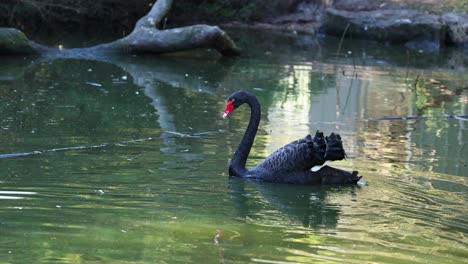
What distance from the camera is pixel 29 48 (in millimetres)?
14156

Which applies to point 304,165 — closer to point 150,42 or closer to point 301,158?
point 301,158

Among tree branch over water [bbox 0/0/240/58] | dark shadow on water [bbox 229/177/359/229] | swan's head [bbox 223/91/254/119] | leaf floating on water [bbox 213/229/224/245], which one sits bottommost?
dark shadow on water [bbox 229/177/359/229]

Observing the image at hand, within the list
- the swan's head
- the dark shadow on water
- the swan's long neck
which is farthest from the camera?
the swan's head

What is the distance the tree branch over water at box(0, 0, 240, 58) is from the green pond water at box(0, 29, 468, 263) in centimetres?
30

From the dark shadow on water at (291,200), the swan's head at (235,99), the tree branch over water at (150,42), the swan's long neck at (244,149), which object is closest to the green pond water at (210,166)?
the dark shadow on water at (291,200)

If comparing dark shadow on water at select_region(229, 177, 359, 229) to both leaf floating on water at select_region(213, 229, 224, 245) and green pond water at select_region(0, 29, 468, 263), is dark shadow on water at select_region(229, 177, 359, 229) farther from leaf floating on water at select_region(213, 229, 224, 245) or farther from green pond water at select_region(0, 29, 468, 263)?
leaf floating on water at select_region(213, 229, 224, 245)

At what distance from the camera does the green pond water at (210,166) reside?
4.92 meters

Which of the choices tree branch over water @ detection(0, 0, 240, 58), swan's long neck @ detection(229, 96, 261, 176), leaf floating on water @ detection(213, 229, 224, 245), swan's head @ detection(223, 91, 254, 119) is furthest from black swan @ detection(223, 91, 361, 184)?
tree branch over water @ detection(0, 0, 240, 58)

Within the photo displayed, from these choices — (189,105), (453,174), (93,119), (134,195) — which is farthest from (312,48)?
(134,195)

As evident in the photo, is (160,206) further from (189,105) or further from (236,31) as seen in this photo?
(236,31)

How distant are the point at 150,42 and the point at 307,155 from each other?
8066mm

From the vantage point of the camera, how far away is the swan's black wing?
6836 mm

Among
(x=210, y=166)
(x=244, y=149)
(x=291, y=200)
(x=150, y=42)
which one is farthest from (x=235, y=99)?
(x=150, y=42)

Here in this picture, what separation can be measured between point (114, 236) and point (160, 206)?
0.84 meters
